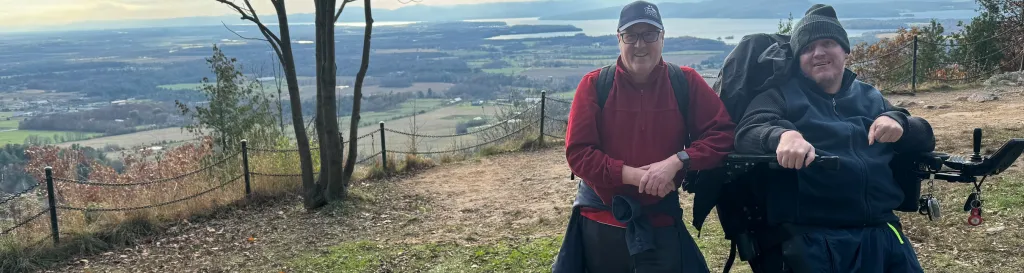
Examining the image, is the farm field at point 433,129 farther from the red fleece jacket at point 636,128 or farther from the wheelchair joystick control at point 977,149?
the wheelchair joystick control at point 977,149

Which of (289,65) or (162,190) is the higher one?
(289,65)

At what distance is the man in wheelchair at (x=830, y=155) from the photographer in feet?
7.12

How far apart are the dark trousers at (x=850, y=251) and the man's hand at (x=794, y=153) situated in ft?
1.07

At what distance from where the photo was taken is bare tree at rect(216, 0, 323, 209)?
6.94 meters

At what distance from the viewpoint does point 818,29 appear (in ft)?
7.51

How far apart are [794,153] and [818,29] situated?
1.76 ft

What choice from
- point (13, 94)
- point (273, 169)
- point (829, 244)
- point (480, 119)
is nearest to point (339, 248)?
point (273, 169)

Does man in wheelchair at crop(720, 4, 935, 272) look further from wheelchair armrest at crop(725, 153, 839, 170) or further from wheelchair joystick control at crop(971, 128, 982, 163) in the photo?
wheelchair joystick control at crop(971, 128, 982, 163)

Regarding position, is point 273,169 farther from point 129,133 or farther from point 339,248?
point 129,133

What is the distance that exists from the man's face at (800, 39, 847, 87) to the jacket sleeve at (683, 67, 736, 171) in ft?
1.04

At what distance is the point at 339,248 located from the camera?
5.73m

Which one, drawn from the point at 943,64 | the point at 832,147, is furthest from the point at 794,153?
the point at 943,64

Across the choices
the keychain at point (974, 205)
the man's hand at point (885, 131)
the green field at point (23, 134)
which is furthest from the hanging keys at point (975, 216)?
the green field at point (23, 134)

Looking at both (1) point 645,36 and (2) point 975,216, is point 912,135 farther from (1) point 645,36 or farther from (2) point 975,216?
(1) point 645,36
